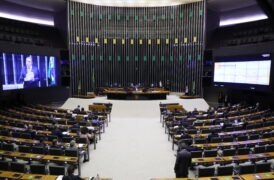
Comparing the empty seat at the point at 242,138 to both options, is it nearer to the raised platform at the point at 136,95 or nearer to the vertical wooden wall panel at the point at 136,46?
the raised platform at the point at 136,95

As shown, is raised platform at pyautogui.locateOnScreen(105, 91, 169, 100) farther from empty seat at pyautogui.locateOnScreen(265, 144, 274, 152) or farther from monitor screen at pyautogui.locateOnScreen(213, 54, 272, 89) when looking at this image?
empty seat at pyautogui.locateOnScreen(265, 144, 274, 152)

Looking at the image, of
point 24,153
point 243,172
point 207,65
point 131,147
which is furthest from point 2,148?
point 207,65

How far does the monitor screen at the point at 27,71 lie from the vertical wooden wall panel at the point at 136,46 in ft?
10.9

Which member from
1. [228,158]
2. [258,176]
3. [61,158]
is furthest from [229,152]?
[61,158]

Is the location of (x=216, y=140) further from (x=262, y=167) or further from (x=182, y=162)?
(x=182, y=162)

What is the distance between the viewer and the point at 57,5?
1973 cm

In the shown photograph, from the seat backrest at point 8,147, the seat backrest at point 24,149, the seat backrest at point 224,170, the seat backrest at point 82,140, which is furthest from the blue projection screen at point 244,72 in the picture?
the seat backrest at point 8,147

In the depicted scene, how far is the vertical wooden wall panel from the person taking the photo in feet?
69.7

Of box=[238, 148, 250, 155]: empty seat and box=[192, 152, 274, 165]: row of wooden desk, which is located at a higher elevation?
box=[238, 148, 250, 155]: empty seat

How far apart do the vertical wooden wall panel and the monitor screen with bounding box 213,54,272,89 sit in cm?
348

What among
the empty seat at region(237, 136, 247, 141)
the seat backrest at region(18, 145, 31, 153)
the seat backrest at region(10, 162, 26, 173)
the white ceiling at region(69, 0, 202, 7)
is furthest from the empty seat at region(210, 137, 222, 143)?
the white ceiling at region(69, 0, 202, 7)

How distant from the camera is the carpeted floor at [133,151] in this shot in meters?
6.77

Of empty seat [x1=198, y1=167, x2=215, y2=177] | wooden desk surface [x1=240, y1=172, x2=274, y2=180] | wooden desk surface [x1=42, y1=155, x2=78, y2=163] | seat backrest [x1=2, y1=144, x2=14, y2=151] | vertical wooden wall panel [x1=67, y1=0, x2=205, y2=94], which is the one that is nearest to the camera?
wooden desk surface [x1=240, y1=172, x2=274, y2=180]

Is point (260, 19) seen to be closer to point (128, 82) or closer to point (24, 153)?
point (128, 82)
